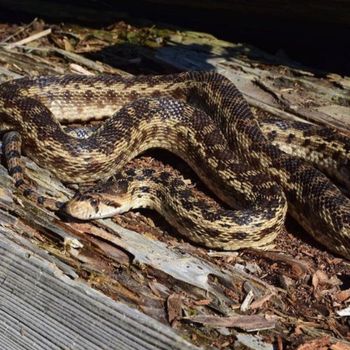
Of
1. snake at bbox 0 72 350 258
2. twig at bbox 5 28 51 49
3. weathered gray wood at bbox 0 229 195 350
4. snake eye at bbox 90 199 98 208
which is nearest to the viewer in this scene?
weathered gray wood at bbox 0 229 195 350

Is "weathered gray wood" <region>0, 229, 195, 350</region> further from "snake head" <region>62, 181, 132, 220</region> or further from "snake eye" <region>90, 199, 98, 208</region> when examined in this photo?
"snake eye" <region>90, 199, 98, 208</region>

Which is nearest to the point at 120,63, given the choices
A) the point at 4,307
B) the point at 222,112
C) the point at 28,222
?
the point at 222,112

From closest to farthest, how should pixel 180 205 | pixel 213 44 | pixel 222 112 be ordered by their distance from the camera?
pixel 180 205 < pixel 222 112 < pixel 213 44

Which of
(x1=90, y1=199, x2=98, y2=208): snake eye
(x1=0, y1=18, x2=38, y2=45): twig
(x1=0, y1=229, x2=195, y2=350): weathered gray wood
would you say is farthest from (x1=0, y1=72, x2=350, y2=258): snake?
(x1=0, y1=18, x2=38, y2=45): twig

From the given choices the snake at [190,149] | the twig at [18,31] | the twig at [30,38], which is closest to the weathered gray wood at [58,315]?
the snake at [190,149]

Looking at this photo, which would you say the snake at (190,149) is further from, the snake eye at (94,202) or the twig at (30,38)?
the twig at (30,38)

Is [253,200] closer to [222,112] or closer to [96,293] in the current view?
[222,112]
